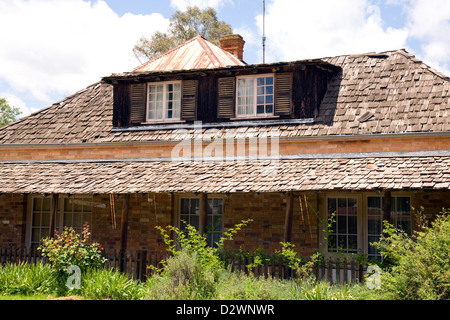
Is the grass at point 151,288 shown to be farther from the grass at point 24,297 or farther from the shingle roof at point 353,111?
the shingle roof at point 353,111

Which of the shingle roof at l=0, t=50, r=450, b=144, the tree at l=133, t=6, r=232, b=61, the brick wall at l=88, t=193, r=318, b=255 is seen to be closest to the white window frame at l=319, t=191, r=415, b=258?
the brick wall at l=88, t=193, r=318, b=255

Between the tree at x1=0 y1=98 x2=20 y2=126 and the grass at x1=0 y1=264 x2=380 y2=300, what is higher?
the tree at x1=0 y1=98 x2=20 y2=126

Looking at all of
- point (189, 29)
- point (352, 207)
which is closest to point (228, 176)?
point (352, 207)

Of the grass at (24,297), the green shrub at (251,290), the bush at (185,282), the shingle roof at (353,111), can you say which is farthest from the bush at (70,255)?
the shingle roof at (353,111)

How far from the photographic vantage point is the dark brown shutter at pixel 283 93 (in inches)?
596

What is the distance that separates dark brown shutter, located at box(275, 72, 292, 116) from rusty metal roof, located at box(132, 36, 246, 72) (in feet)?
11.7

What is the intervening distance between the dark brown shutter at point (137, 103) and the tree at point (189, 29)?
59.5 feet

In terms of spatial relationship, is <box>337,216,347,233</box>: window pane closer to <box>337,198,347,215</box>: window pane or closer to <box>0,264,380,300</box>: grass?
<box>337,198,347,215</box>: window pane

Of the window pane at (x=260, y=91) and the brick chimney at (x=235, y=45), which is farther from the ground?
the brick chimney at (x=235, y=45)

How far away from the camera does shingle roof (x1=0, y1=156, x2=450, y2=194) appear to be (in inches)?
472

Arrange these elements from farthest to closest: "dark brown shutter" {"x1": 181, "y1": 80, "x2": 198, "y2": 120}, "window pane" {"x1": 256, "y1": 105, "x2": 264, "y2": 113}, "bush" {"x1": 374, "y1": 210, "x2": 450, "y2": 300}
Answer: "dark brown shutter" {"x1": 181, "y1": 80, "x2": 198, "y2": 120} < "window pane" {"x1": 256, "y1": 105, "x2": 264, "y2": 113} < "bush" {"x1": 374, "y1": 210, "x2": 450, "y2": 300}

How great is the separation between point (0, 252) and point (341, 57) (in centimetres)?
1153

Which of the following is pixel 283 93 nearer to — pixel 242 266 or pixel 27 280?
pixel 242 266

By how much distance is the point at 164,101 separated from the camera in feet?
53.9
